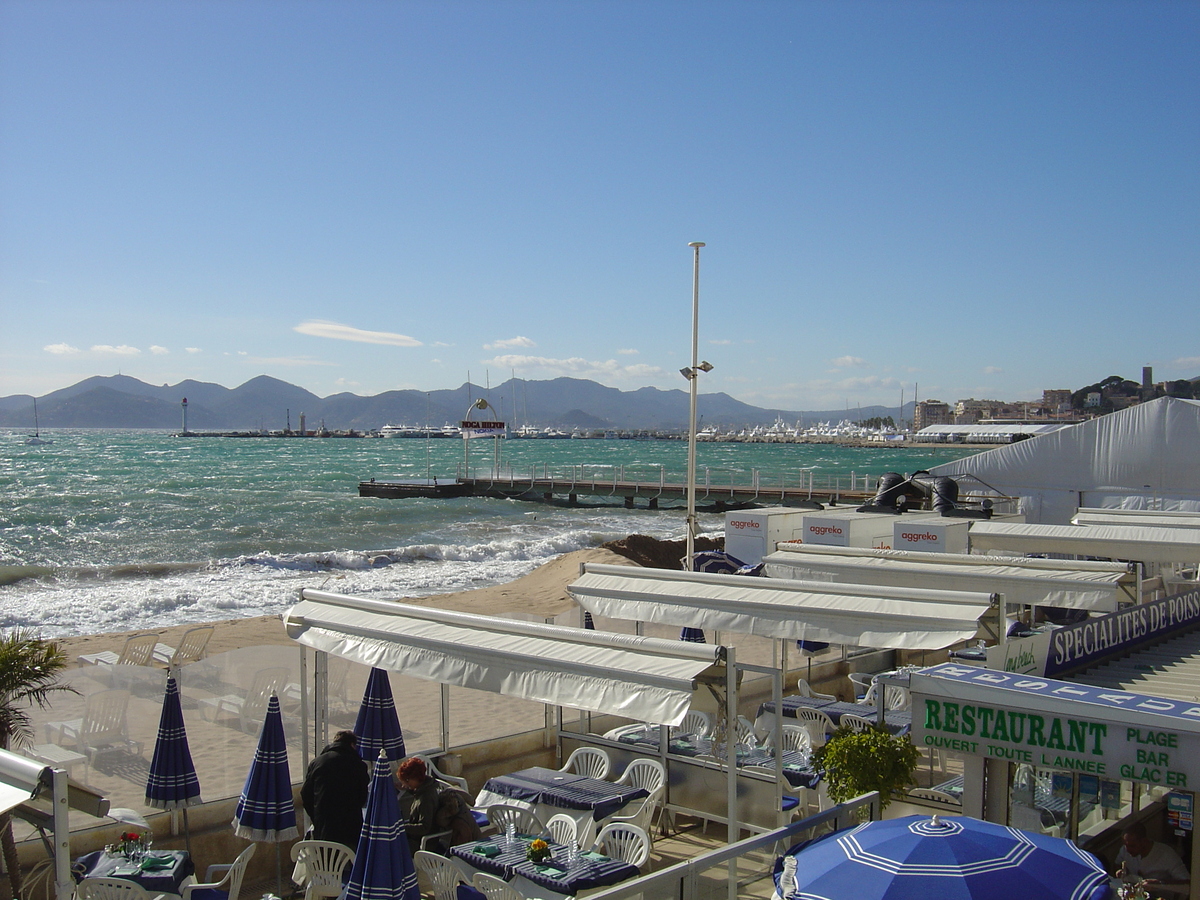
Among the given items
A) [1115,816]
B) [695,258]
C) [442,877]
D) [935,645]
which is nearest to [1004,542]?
[695,258]

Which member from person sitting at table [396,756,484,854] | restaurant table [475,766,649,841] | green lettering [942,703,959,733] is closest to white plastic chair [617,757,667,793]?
restaurant table [475,766,649,841]

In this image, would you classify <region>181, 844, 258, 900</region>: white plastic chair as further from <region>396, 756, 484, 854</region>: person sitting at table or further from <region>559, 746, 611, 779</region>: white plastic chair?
<region>559, 746, 611, 779</region>: white plastic chair

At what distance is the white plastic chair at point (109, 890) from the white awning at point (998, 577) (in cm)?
767

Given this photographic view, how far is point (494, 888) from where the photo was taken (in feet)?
17.4

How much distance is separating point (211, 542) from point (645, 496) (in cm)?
2114

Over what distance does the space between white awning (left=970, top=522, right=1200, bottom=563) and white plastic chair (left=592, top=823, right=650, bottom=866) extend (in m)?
9.24

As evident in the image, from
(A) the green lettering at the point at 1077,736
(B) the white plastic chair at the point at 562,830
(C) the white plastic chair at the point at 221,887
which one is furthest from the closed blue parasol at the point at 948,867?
(C) the white plastic chair at the point at 221,887

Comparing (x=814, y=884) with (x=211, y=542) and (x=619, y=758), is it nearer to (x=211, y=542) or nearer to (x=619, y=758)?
(x=619, y=758)

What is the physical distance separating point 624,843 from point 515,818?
919 millimetres

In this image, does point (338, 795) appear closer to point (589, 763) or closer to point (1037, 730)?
point (589, 763)

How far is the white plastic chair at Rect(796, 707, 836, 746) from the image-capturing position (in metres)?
8.84

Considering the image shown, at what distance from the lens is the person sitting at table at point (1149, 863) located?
4.86 m

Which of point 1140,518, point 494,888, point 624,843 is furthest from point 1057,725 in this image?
point 1140,518

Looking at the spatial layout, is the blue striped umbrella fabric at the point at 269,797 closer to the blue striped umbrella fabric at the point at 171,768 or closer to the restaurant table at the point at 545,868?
the blue striped umbrella fabric at the point at 171,768
